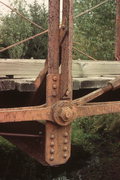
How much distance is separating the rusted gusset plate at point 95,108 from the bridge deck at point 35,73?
0.54 ft

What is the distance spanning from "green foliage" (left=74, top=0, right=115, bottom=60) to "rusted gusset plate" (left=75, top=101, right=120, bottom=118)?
676cm

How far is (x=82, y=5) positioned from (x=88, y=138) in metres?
3.46

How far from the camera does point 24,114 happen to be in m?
2.84

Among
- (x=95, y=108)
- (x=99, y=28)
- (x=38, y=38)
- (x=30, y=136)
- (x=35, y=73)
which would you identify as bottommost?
(x=30, y=136)

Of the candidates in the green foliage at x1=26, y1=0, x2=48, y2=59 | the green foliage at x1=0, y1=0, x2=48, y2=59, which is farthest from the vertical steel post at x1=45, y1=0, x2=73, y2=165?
the green foliage at x1=26, y1=0, x2=48, y2=59

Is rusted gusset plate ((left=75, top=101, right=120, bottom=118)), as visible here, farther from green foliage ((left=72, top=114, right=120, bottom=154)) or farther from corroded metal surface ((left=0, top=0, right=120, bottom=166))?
green foliage ((left=72, top=114, right=120, bottom=154))

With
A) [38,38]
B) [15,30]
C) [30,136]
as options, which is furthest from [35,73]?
[15,30]

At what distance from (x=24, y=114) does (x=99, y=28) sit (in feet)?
25.9

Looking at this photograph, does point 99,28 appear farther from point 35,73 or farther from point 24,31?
point 24,31

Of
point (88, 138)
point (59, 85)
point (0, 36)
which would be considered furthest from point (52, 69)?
point (0, 36)

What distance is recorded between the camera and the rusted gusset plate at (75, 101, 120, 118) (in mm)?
3066

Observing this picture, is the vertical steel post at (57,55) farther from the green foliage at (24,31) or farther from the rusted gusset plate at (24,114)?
the green foliage at (24,31)

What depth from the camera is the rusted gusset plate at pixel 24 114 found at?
9.09 ft

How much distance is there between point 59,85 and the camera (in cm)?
289
